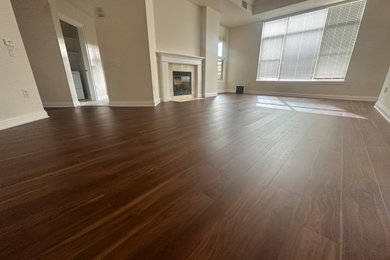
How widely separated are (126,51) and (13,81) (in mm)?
2008

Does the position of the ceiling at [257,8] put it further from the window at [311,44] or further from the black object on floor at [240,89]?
the black object on floor at [240,89]

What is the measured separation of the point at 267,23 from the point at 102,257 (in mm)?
7847

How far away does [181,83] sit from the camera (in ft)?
16.3

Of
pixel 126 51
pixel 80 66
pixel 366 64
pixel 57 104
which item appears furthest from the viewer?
pixel 80 66

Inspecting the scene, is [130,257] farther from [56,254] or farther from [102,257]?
[56,254]

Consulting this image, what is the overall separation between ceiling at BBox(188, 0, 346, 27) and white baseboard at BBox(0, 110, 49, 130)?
480 centimetres

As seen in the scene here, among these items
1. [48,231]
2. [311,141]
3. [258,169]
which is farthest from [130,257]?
[311,141]

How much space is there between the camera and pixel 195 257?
573mm

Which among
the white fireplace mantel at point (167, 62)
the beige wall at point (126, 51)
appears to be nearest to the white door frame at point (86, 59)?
the beige wall at point (126, 51)

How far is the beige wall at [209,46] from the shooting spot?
496 centimetres

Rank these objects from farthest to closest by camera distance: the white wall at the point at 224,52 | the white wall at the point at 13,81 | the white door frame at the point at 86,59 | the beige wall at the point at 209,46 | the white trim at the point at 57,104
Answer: the white wall at the point at 224,52 < the beige wall at the point at 209,46 < the white door frame at the point at 86,59 < the white trim at the point at 57,104 < the white wall at the point at 13,81

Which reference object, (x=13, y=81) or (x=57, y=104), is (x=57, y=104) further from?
(x=13, y=81)

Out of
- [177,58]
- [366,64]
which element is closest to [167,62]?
[177,58]

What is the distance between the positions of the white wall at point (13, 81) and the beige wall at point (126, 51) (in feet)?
4.63
